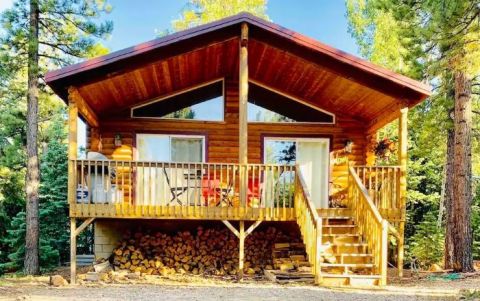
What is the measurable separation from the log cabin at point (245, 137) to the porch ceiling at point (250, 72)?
0.03 metres

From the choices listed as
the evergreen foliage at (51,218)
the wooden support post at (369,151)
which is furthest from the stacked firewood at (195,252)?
the evergreen foliage at (51,218)

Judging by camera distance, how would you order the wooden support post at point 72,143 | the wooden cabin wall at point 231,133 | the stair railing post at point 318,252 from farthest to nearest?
the wooden cabin wall at point 231,133 < the wooden support post at point 72,143 < the stair railing post at point 318,252

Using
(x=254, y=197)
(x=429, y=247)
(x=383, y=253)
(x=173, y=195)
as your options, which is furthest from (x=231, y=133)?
(x=429, y=247)

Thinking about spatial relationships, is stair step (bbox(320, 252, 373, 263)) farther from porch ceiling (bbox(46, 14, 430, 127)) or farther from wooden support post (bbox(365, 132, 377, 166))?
wooden support post (bbox(365, 132, 377, 166))

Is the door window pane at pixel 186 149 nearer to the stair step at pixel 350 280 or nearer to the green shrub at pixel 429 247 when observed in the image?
the stair step at pixel 350 280

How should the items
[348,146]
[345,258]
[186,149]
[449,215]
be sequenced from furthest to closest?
[449,215]
[348,146]
[186,149]
[345,258]

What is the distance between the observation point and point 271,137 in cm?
Answer: 1151

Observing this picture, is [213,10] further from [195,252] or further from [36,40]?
[195,252]

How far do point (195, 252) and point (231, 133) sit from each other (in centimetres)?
287

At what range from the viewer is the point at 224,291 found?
7699mm

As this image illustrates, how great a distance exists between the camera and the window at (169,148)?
1126cm

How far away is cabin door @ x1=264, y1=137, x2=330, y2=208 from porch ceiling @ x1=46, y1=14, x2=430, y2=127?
95 cm

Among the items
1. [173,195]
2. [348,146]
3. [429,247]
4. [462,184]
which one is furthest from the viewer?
[429,247]

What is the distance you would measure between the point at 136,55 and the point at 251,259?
483 cm
